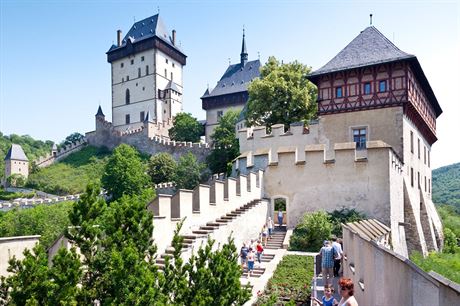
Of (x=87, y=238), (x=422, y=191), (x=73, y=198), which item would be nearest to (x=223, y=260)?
(x=87, y=238)

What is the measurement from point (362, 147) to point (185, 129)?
3899 centimetres

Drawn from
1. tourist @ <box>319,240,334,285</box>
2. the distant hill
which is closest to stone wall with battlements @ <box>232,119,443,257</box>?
tourist @ <box>319,240,334,285</box>

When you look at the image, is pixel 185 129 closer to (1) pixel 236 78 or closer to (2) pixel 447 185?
(1) pixel 236 78

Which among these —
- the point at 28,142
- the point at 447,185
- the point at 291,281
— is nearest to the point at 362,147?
the point at 291,281

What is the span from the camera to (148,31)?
73.8 metres

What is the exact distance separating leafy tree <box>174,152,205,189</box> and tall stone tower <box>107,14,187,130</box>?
1107 inches

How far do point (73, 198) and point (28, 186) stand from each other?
16271 mm

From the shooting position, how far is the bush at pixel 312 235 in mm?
18953

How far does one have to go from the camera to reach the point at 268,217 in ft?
73.5

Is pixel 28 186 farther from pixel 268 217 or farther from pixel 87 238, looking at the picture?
pixel 87 238

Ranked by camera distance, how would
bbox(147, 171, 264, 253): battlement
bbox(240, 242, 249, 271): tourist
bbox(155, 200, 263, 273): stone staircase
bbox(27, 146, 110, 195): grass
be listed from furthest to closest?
bbox(27, 146, 110, 195): grass
bbox(240, 242, 249, 271): tourist
bbox(147, 171, 264, 253): battlement
bbox(155, 200, 263, 273): stone staircase

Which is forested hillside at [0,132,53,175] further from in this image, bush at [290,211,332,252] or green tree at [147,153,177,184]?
bush at [290,211,332,252]

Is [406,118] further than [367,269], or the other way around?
[406,118]

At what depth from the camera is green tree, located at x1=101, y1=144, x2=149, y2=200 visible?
133 ft
